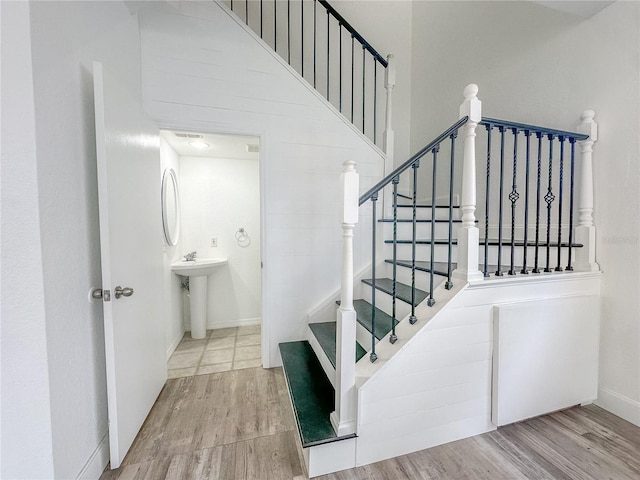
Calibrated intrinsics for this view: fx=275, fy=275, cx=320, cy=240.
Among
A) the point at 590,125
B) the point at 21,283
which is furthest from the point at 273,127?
the point at 590,125

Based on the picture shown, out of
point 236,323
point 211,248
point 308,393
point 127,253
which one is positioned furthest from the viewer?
point 236,323

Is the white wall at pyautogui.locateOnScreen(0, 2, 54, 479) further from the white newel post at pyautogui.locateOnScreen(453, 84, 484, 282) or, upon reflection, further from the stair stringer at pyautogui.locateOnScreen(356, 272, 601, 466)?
the white newel post at pyautogui.locateOnScreen(453, 84, 484, 282)

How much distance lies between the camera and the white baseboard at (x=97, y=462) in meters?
1.28

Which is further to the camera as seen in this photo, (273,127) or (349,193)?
(273,127)

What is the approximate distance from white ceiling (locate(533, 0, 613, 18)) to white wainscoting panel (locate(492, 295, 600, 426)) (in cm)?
183

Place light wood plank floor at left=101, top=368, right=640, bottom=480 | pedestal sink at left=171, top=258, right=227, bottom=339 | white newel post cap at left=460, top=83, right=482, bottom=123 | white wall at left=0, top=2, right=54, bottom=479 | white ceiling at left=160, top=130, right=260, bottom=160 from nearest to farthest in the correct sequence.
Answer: white wall at left=0, top=2, right=54, bottom=479 → light wood plank floor at left=101, top=368, right=640, bottom=480 → white newel post cap at left=460, top=83, right=482, bottom=123 → white ceiling at left=160, top=130, right=260, bottom=160 → pedestal sink at left=171, top=258, right=227, bottom=339

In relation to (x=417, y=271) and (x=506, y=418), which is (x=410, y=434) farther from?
(x=417, y=271)

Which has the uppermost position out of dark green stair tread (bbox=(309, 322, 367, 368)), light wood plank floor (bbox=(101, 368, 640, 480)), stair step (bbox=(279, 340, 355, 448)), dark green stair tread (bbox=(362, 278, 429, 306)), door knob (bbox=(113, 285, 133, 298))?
door knob (bbox=(113, 285, 133, 298))

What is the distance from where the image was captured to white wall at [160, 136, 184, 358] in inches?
104

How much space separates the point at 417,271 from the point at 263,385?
1.48m

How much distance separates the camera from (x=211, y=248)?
3.36m

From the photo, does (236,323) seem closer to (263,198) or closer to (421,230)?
(263,198)

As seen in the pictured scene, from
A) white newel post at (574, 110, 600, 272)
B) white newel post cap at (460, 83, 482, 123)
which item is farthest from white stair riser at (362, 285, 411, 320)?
white newel post at (574, 110, 600, 272)

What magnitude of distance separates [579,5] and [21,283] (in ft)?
10.8
